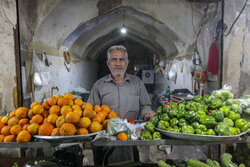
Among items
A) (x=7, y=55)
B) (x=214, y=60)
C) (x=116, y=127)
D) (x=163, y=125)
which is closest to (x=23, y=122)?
(x=116, y=127)

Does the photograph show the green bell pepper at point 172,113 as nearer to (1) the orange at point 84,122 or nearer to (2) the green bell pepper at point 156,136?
(2) the green bell pepper at point 156,136

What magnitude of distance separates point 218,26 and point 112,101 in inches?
106

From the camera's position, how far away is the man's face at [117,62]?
2727mm

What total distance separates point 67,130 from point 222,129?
116 centimetres

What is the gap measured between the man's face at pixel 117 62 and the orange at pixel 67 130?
64.8 inches

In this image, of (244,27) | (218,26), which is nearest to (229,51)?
(244,27)

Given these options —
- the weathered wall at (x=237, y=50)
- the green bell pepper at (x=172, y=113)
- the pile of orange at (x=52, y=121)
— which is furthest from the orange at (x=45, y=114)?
the weathered wall at (x=237, y=50)

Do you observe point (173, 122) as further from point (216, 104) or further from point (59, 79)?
point (59, 79)

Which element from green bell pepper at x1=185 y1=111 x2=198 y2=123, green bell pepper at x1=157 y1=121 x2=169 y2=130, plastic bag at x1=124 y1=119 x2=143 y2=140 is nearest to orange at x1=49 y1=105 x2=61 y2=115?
plastic bag at x1=124 y1=119 x2=143 y2=140

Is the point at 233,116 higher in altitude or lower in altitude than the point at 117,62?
lower

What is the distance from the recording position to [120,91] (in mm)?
2842

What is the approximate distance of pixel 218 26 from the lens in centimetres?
337

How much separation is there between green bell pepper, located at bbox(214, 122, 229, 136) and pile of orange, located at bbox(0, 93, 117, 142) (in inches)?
35.6

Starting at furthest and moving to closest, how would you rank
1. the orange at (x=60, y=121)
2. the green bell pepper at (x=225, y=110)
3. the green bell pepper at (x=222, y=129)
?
the green bell pepper at (x=225, y=110), the orange at (x=60, y=121), the green bell pepper at (x=222, y=129)
